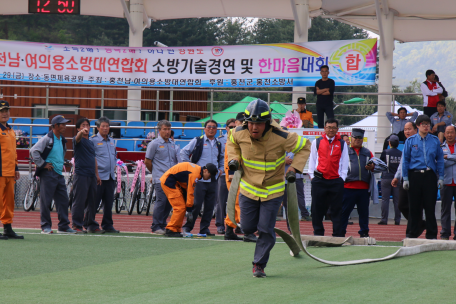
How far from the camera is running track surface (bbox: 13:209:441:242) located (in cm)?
1202

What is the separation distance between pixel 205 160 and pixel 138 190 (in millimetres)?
5092

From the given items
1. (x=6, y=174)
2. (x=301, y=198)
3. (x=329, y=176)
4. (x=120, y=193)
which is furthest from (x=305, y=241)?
(x=120, y=193)

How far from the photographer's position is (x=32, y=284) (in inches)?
231

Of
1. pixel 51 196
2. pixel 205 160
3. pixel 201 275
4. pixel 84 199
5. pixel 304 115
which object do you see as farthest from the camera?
pixel 304 115

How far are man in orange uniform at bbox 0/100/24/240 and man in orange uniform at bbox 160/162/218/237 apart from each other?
251 centimetres

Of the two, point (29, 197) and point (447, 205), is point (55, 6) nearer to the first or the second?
point (29, 197)

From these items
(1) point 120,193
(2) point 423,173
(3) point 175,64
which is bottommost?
(1) point 120,193

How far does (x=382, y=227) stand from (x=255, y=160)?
7922mm

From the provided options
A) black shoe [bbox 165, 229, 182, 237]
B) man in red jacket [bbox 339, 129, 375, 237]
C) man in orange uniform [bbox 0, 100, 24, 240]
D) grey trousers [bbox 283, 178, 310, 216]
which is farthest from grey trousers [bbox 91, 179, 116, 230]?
grey trousers [bbox 283, 178, 310, 216]

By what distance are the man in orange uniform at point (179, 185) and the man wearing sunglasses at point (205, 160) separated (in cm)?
24

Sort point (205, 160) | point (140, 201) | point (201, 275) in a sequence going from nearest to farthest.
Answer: point (201, 275), point (205, 160), point (140, 201)

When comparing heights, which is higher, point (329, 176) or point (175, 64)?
point (175, 64)

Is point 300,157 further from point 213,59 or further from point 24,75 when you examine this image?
point 24,75

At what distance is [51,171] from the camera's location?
1048cm
